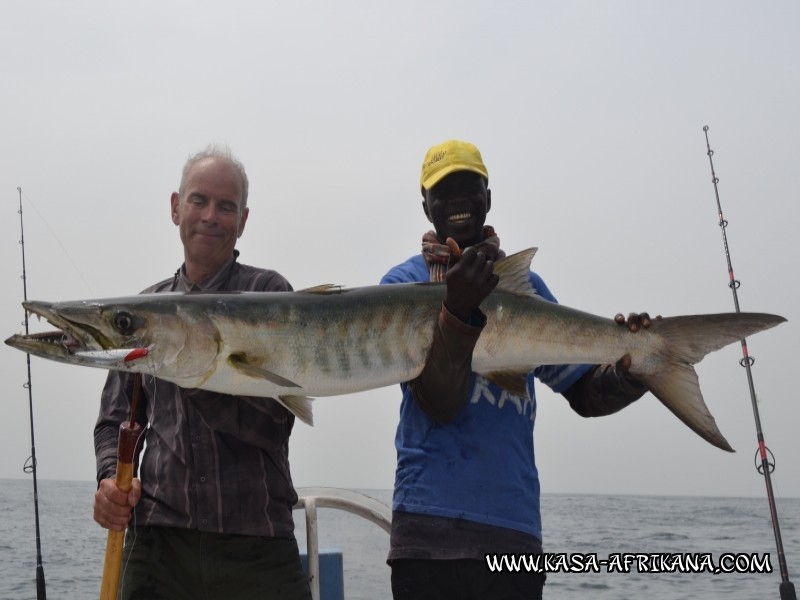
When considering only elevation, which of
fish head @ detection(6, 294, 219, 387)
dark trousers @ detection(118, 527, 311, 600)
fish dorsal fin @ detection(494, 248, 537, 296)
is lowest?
dark trousers @ detection(118, 527, 311, 600)

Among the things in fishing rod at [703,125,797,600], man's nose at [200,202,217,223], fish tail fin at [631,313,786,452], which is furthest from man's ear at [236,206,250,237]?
fishing rod at [703,125,797,600]

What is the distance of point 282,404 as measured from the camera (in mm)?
3199

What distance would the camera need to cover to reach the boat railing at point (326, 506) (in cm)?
441

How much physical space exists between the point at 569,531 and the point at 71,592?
19.9 meters

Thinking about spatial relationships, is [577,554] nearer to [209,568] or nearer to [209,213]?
[209,568]

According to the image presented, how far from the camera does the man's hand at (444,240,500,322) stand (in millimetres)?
3117

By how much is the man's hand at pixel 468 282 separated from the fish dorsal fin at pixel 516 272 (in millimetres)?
361

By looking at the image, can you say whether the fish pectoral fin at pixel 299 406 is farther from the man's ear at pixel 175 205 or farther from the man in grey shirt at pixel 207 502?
the man's ear at pixel 175 205

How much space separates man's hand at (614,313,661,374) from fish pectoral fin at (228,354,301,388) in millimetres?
1621

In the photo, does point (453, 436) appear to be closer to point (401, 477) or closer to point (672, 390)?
point (401, 477)

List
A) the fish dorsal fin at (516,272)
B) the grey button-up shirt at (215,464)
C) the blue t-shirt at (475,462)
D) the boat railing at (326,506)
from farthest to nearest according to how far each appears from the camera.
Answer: the boat railing at (326,506) < the fish dorsal fin at (516,272) < the blue t-shirt at (475,462) < the grey button-up shirt at (215,464)

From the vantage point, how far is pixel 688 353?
3.53 m

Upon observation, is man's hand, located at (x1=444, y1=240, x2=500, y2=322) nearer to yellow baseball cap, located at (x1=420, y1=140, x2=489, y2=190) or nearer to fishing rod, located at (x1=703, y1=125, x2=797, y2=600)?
yellow baseball cap, located at (x1=420, y1=140, x2=489, y2=190)

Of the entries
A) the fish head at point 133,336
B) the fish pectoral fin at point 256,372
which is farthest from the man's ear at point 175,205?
the fish pectoral fin at point 256,372
